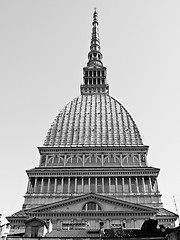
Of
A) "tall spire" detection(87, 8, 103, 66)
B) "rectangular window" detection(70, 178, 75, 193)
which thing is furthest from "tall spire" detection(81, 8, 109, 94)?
"rectangular window" detection(70, 178, 75, 193)

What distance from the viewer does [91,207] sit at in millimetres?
50719

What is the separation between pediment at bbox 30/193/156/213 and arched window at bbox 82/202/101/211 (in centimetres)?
38

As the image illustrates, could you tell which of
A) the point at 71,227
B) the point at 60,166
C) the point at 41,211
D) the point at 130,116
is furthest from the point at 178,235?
the point at 130,116

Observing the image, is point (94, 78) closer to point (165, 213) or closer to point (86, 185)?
point (86, 185)

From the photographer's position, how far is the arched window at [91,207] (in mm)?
50531

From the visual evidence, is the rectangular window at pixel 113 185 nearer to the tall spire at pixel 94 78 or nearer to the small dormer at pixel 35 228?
the small dormer at pixel 35 228

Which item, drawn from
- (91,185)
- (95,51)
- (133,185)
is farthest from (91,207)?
(95,51)

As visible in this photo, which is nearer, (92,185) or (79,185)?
(92,185)

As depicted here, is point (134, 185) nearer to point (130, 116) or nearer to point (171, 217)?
point (171, 217)

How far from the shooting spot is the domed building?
4972cm

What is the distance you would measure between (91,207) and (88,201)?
1.16 metres

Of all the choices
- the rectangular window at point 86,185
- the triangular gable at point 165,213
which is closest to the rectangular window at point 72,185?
the rectangular window at point 86,185

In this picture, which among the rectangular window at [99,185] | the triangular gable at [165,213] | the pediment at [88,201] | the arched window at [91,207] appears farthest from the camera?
the rectangular window at [99,185]

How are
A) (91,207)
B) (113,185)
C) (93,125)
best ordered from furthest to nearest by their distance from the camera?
(93,125) < (113,185) < (91,207)
